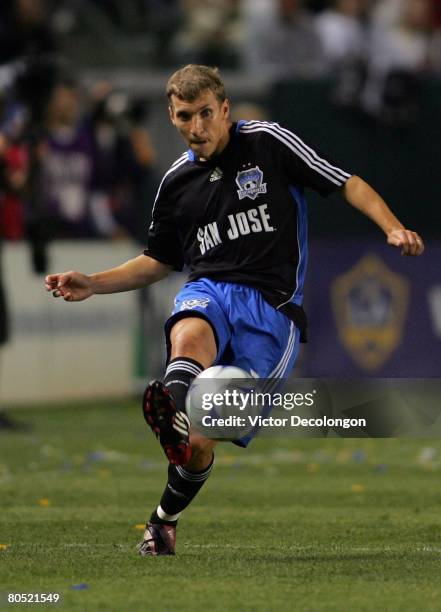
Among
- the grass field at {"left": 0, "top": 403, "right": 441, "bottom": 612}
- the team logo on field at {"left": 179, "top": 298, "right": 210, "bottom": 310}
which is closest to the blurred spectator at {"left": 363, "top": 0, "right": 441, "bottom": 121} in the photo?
the grass field at {"left": 0, "top": 403, "right": 441, "bottom": 612}

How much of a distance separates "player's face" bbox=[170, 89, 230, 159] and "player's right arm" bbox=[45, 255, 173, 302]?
2.13 ft

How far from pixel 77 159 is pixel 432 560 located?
33.8 ft

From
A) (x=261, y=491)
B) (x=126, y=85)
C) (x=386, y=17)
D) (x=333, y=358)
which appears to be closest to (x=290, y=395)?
(x=261, y=491)

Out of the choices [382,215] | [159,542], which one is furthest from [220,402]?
[382,215]

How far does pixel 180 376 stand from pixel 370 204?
113cm

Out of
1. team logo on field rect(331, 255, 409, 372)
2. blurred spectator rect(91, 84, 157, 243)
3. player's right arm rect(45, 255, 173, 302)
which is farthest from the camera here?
blurred spectator rect(91, 84, 157, 243)

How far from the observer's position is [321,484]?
33.5 ft

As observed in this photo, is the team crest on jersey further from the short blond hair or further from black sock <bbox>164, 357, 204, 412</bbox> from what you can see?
black sock <bbox>164, 357, 204, 412</bbox>

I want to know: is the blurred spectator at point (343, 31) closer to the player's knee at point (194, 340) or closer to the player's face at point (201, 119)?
the player's face at point (201, 119)

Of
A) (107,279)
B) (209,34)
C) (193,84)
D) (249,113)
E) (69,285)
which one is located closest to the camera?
(193,84)

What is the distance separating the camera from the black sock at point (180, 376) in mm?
6332

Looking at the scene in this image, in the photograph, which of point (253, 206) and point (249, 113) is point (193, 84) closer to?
point (253, 206)

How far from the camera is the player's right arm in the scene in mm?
6781

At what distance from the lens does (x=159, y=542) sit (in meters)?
6.96
